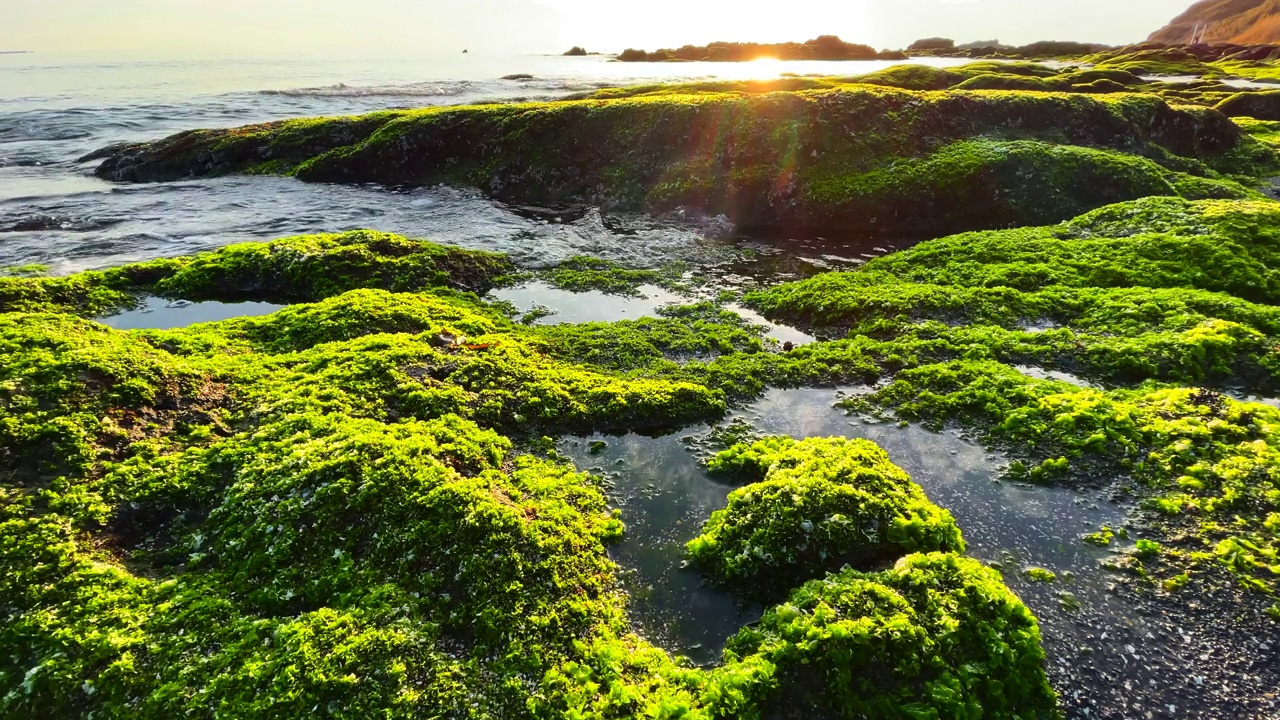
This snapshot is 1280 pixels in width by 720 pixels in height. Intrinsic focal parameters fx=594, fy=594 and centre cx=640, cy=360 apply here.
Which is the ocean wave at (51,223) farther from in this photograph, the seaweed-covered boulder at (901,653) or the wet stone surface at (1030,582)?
the seaweed-covered boulder at (901,653)

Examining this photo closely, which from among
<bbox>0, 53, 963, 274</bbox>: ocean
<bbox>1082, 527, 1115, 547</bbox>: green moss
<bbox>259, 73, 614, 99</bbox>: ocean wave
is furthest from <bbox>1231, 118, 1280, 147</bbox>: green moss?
<bbox>259, 73, 614, 99</bbox>: ocean wave

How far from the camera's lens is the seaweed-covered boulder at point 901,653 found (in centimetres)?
665

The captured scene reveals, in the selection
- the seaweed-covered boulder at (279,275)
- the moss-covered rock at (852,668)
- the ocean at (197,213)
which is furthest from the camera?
the ocean at (197,213)

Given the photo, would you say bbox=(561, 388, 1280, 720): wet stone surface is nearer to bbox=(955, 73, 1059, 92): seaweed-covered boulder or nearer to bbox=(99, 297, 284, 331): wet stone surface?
bbox=(99, 297, 284, 331): wet stone surface

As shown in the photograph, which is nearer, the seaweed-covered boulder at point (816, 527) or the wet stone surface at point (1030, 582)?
the wet stone surface at point (1030, 582)

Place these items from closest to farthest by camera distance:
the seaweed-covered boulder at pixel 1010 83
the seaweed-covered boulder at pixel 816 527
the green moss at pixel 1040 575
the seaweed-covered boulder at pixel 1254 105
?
the green moss at pixel 1040 575
the seaweed-covered boulder at pixel 816 527
the seaweed-covered boulder at pixel 1254 105
the seaweed-covered boulder at pixel 1010 83

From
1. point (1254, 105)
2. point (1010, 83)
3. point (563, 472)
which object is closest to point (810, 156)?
point (563, 472)

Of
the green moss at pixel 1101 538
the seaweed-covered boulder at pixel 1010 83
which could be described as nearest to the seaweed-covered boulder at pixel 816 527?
the green moss at pixel 1101 538

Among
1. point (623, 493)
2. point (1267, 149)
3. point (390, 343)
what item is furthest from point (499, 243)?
point (1267, 149)

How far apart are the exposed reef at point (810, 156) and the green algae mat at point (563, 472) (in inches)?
245

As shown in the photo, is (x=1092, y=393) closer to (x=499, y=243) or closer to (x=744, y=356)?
(x=744, y=356)

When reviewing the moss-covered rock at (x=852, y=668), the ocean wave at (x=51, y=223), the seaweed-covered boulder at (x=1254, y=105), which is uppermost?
the seaweed-covered boulder at (x=1254, y=105)

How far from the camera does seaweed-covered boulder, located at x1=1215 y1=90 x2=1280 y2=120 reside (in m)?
44.5

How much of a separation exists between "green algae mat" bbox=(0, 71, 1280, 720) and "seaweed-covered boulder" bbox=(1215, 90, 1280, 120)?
37562mm
